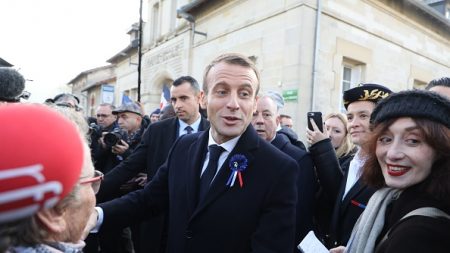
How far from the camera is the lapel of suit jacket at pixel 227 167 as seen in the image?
1665 millimetres

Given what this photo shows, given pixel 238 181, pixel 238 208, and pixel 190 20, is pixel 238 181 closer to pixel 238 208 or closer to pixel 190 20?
pixel 238 208

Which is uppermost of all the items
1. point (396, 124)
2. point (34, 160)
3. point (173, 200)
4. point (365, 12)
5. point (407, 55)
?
point (365, 12)

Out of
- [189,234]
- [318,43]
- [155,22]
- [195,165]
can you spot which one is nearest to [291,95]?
[318,43]

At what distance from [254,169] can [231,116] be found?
317 mm

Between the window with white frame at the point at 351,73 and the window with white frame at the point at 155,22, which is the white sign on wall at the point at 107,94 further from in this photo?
the window with white frame at the point at 351,73

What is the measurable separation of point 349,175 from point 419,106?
1115mm

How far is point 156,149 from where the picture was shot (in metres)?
3.39

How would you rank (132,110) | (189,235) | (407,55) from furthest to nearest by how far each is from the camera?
1. (407,55)
2. (132,110)
3. (189,235)

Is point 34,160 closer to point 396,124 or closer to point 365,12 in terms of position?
point 396,124

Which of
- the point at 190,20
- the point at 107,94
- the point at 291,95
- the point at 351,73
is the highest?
the point at 190,20

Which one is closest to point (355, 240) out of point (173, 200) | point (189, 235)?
point (189, 235)

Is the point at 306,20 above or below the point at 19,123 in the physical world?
above

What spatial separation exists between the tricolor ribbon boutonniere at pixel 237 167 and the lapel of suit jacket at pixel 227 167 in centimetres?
2

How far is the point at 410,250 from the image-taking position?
1.15 metres
